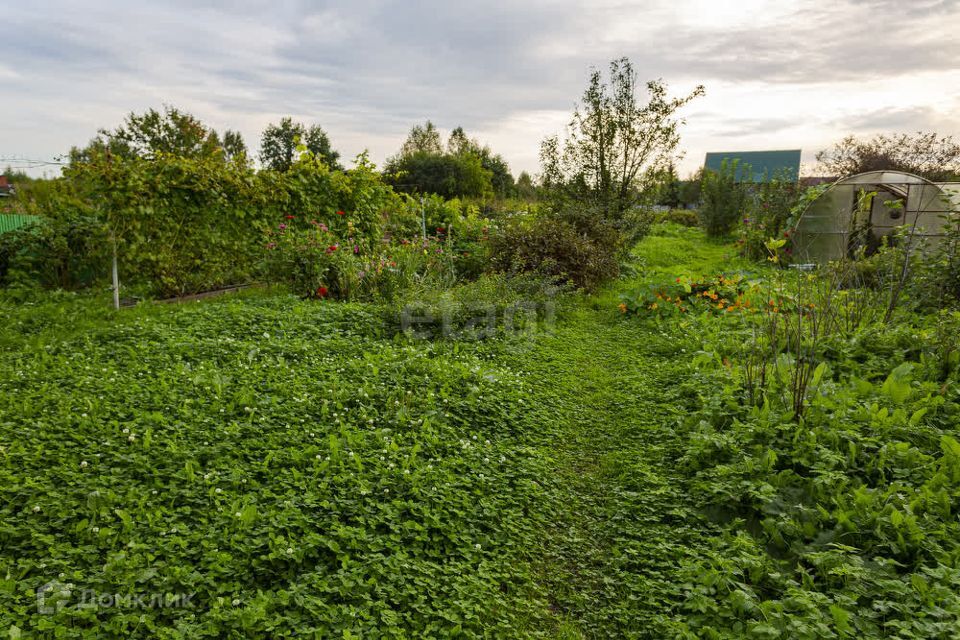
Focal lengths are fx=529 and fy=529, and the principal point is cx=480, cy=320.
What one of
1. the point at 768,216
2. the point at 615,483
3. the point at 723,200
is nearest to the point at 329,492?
the point at 615,483

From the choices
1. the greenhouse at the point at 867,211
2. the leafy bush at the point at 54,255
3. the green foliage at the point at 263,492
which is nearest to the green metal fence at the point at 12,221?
the leafy bush at the point at 54,255

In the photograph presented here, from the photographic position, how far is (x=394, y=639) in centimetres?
212

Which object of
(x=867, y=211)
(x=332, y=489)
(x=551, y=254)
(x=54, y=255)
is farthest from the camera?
(x=867, y=211)

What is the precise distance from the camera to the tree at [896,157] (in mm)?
20422

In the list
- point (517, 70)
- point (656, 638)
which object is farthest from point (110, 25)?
point (656, 638)

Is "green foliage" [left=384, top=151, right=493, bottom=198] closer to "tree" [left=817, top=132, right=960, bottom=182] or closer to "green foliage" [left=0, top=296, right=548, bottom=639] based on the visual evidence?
"tree" [left=817, top=132, right=960, bottom=182]

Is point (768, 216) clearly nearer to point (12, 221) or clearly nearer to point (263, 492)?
point (263, 492)

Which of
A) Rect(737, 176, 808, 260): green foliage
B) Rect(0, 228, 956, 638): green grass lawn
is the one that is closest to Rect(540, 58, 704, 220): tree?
Rect(737, 176, 808, 260): green foliage

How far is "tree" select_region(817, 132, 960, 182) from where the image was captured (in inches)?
804

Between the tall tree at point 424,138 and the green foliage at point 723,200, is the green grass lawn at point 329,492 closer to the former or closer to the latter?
the green foliage at point 723,200

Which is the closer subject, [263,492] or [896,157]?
[263,492]

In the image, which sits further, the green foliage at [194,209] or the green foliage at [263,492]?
the green foliage at [194,209]

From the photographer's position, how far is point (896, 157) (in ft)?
69.5

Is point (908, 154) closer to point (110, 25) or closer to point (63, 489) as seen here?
point (110, 25)
